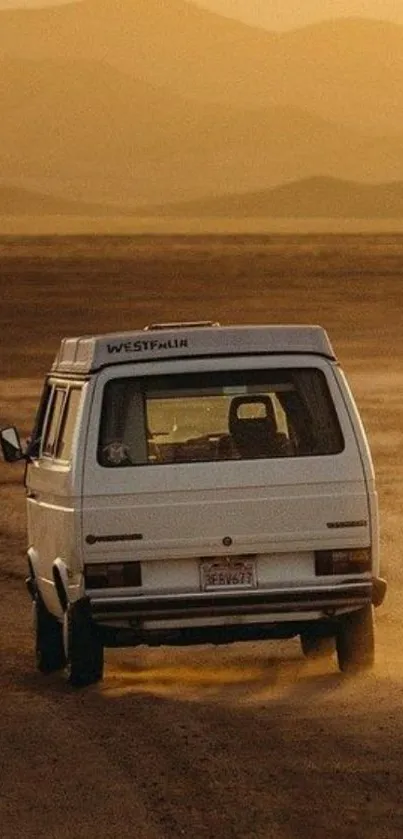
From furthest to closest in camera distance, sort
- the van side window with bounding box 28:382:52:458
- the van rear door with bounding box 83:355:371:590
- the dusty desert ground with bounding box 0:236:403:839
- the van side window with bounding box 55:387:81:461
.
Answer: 1. the van side window with bounding box 28:382:52:458
2. the van side window with bounding box 55:387:81:461
3. the van rear door with bounding box 83:355:371:590
4. the dusty desert ground with bounding box 0:236:403:839

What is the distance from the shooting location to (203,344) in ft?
47.9

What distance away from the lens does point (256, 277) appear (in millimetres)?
84875

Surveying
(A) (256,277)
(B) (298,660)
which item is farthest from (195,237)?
(B) (298,660)

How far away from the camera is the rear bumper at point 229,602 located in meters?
14.2

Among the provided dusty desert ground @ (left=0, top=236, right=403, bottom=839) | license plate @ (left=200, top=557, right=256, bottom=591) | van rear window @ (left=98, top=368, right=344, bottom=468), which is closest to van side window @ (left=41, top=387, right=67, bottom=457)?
van rear window @ (left=98, top=368, right=344, bottom=468)

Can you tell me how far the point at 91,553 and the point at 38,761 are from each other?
241 cm

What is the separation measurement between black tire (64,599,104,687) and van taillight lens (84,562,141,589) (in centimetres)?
16

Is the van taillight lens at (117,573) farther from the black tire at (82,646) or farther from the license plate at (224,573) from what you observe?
the license plate at (224,573)

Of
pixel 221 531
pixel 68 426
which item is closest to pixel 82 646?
pixel 221 531

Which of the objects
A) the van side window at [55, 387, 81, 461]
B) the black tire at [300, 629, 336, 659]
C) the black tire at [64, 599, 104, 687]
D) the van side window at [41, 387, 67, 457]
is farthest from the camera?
the black tire at [300, 629, 336, 659]

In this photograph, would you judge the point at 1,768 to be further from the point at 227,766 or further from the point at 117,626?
the point at 117,626

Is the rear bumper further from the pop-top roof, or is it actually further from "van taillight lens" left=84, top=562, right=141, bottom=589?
the pop-top roof

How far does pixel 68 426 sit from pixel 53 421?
A: 72 cm

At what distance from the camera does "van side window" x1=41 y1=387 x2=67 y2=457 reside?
1541cm
